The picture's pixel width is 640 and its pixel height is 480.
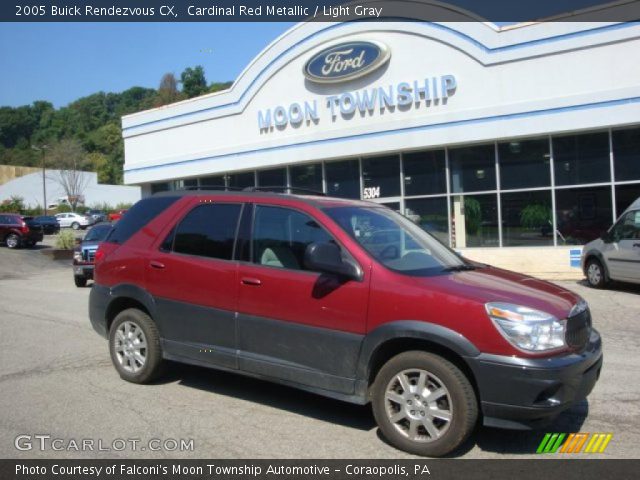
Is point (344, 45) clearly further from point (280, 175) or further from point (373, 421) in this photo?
point (373, 421)

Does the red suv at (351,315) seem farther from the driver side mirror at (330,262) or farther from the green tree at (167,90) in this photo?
the green tree at (167,90)

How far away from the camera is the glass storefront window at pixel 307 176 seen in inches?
759

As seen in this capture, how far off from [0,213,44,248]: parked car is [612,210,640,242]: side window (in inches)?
1013

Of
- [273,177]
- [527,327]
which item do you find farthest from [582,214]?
[527,327]

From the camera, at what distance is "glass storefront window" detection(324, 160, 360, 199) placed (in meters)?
18.5

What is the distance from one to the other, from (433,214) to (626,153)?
520cm

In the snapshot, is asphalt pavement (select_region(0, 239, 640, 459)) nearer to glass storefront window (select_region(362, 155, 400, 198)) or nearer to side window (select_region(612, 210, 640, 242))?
side window (select_region(612, 210, 640, 242))

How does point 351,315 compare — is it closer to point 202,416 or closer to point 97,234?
point 202,416

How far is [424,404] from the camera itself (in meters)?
4.14

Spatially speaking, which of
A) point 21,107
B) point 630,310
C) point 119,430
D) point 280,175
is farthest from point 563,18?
point 21,107

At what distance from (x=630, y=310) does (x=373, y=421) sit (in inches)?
280

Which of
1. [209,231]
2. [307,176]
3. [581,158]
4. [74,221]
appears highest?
[74,221]

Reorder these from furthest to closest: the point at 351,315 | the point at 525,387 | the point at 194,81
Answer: the point at 194,81, the point at 351,315, the point at 525,387

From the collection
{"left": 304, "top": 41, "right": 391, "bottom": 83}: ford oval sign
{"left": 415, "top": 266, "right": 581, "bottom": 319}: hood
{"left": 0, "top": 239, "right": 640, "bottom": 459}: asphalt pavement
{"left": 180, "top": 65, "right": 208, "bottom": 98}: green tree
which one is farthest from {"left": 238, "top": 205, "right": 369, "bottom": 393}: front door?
{"left": 180, "top": 65, "right": 208, "bottom": 98}: green tree
